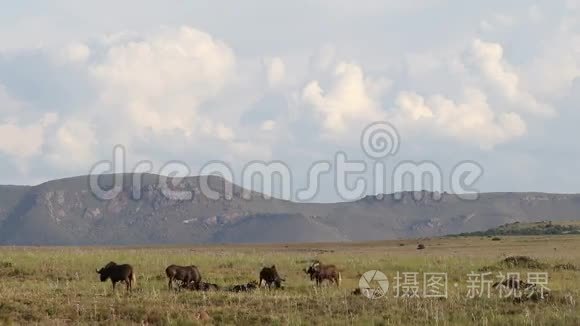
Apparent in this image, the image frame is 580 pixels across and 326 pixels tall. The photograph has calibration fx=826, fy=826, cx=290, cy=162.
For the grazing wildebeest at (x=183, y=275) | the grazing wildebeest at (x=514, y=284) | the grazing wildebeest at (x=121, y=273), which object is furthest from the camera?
the grazing wildebeest at (x=183, y=275)

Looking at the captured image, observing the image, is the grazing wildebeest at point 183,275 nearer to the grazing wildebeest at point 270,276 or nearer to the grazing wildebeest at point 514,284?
the grazing wildebeest at point 270,276

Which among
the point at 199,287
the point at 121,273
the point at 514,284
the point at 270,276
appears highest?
the point at 121,273

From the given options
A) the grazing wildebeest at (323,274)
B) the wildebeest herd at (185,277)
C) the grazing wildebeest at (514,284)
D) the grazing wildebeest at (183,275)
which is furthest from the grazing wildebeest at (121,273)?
the grazing wildebeest at (514,284)

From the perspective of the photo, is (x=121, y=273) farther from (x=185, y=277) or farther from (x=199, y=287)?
(x=199, y=287)

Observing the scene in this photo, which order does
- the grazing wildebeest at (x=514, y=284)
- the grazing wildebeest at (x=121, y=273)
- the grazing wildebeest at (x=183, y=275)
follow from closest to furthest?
the grazing wildebeest at (x=514, y=284), the grazing wildebeest at (x=121, y=273), the grazing wildebeest at (x=183, y=275)

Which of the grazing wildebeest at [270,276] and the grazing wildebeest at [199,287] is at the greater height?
the grazing wildebeest at [270,276]

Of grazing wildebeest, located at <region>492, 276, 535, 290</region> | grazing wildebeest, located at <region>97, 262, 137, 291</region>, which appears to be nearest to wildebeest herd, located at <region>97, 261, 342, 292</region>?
grazing wildebeest, located at <region>97, 262, 137, 291</region>

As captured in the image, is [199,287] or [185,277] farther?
[185,277]

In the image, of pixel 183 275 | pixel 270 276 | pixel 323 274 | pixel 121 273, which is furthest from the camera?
pixel 323 274

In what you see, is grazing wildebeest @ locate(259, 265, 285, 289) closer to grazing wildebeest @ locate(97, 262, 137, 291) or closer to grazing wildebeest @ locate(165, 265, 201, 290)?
grazing wildebeest @ locate(165, 265, 201, 290)

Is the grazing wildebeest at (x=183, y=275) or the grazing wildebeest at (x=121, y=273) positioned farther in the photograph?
the grazing wildebeest at (x=183, y=275)

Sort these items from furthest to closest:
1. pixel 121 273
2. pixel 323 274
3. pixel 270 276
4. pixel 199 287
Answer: pixel 323 274 < pixel 270 276 < pixel 199 287 < pixel 121 273

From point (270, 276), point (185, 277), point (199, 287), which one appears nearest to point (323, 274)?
point (270, 276)

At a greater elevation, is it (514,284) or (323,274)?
(323,274)
